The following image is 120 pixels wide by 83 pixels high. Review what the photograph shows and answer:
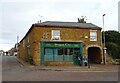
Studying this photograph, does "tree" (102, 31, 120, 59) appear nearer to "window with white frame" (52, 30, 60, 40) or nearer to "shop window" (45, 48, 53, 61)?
"window with white frame" (52, 30, 60, 40)

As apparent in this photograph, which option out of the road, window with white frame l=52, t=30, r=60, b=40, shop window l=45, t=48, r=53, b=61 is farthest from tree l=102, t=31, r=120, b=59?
the road

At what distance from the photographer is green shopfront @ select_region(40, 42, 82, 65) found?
3256 cm

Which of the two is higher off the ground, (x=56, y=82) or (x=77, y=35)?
(x=77, y=35)

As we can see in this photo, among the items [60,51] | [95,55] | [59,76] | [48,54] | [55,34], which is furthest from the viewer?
[95,55]

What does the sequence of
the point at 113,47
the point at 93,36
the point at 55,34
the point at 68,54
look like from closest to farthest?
1. the point at 55,34
2. the point at 68,54
3. the point at 93,36
4. the point at 113,47

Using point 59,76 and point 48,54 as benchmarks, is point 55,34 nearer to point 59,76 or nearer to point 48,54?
point 48,54

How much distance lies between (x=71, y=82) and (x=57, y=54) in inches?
741

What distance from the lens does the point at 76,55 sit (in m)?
33.9

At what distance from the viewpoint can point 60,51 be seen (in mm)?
33281

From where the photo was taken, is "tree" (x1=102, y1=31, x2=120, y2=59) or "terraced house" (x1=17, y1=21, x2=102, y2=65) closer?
"terraced house" (x1=17, y1=21, x2=102, y2=65)

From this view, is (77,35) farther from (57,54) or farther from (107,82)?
(107,82)

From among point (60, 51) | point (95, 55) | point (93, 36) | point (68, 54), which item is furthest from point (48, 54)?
point (95, 55)

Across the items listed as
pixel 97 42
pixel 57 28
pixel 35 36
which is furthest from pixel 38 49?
pixel 97 42

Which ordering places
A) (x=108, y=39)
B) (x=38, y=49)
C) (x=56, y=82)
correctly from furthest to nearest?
1. (x=108, y=39)
2. (x=38, y=49)
3. (x=56, y=82)
